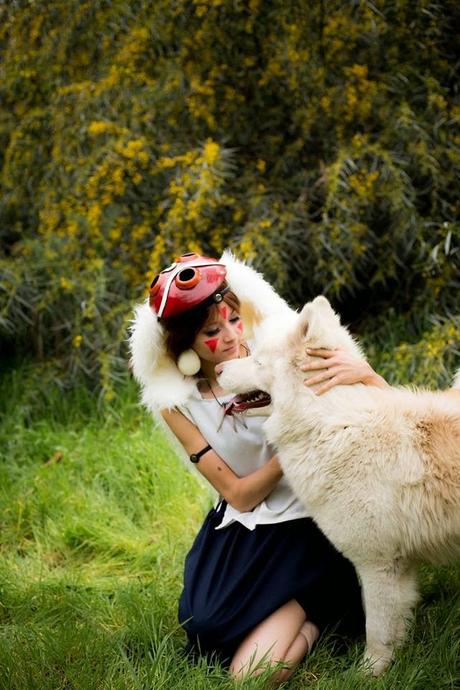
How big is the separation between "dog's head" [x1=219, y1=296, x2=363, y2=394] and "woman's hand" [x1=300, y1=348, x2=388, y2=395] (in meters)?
0.03

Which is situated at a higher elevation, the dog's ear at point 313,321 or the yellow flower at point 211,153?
the dog's ear at point 313,321

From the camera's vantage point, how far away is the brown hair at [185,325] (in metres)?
2.69

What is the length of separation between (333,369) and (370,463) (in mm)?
321

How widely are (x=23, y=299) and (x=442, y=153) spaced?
2.81 m

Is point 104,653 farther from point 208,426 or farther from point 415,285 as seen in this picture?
point 415,285

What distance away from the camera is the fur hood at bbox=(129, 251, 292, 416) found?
274 cm

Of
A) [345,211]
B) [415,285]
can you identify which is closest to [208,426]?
[345,211]

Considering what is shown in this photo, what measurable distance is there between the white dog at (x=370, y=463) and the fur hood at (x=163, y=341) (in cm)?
29

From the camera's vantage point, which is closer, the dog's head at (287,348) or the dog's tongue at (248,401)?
the dog's head at (287,348)

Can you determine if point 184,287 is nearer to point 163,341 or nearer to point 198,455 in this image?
point 163,341

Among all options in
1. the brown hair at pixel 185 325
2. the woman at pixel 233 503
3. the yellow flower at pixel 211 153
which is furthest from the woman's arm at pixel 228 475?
the yellow flower at pixel 211 153

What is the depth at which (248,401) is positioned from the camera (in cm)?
264

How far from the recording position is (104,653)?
9.05 ft

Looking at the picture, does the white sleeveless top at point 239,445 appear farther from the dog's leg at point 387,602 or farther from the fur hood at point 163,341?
the dog's leg at point 387,602
